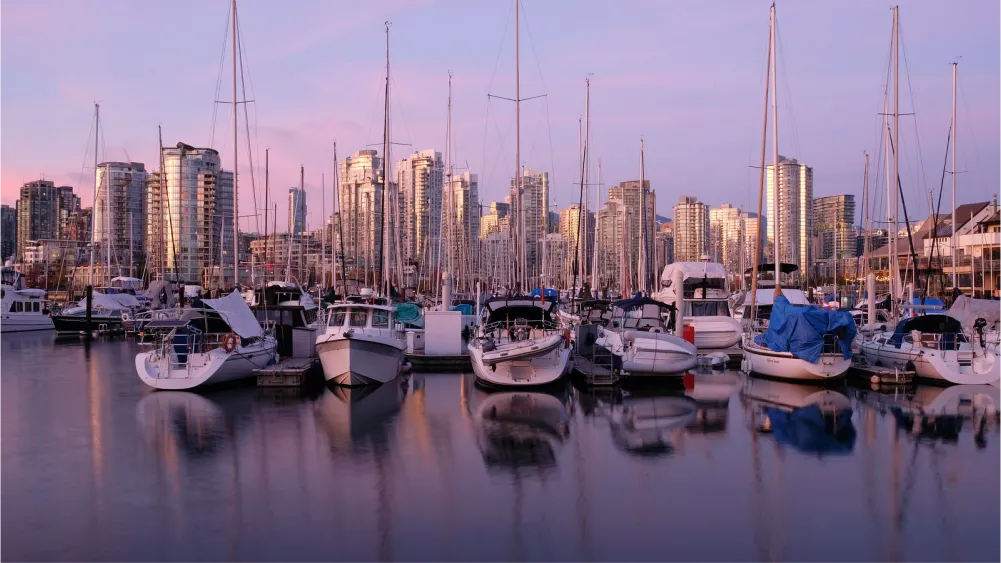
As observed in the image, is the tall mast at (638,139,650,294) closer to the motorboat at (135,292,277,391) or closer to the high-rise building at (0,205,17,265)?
the motorboat at (135,292,277,391)

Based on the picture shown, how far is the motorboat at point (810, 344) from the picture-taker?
79.0 feet

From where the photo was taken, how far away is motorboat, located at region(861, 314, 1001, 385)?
24.0 m

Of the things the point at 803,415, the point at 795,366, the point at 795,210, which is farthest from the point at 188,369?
the point at 795,210

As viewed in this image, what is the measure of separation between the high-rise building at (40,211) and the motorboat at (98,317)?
119 meters

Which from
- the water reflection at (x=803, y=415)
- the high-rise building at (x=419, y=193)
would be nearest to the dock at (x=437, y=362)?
the water reflection at (x=803, y=415)

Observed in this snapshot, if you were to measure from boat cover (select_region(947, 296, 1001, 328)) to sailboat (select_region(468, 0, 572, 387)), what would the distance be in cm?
1546

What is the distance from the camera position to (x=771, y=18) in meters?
32.0

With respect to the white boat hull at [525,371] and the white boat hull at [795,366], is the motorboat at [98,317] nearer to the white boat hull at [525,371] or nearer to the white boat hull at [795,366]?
the white boat hull at [525,371]

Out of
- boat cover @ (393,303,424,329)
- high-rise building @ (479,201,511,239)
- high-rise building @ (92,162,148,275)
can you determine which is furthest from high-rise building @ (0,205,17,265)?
boat cover @ (393,303,424,329)

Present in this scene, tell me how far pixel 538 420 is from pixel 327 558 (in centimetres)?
974

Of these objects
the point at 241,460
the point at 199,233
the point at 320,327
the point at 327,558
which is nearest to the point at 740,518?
the point at 327,558

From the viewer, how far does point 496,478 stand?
13.4m

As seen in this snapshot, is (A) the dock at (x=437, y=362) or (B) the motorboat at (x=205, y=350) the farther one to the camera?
(A) the dock at (x=437, y=362)

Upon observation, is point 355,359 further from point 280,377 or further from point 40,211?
point 40,211
